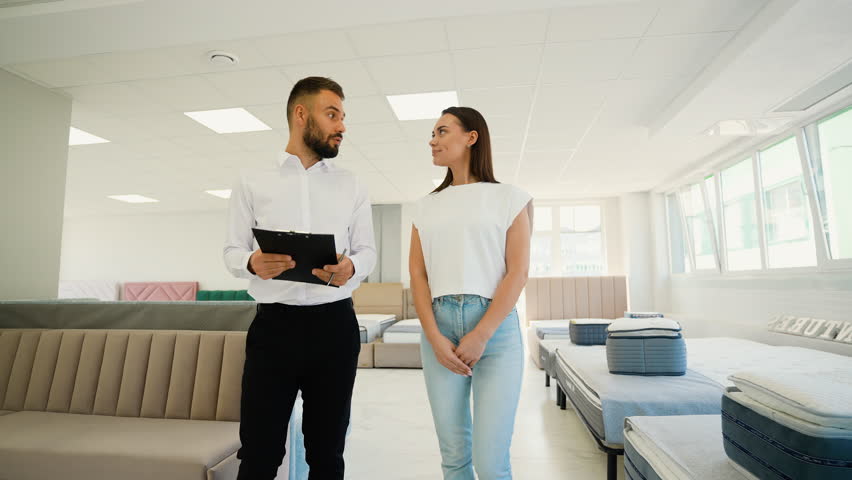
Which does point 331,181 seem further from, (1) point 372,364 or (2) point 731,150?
(2) point 731,150

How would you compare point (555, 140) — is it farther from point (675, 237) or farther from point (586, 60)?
point (675, 237)

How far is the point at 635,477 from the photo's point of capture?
1437 millimetres

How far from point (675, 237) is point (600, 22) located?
5.88m

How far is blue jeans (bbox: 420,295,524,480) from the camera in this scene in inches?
44.9

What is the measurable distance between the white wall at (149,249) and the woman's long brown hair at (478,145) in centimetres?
912

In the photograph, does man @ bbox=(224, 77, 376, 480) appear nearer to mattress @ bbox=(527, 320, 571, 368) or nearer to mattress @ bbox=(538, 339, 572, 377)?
mattress @ bbox=(538, 339, 572, 377)

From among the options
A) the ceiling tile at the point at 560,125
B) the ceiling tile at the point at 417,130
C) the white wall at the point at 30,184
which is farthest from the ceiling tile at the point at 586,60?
the white wall at the point at 30,184

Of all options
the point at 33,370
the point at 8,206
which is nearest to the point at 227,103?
the point at 8,206

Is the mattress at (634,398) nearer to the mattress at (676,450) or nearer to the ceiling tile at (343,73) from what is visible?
the mattress at (676,450)

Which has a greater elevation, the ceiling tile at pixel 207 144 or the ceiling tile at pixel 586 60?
the ceiling tile at pixel 586 60

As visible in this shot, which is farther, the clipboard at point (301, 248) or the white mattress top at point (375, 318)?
the white mattress top at point (375, 318)

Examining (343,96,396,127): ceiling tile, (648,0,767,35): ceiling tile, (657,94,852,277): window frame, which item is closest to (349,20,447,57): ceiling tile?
(343,96,396,127): ceiling tile

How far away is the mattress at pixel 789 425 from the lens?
0.78 meters

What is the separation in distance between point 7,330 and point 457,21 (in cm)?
331
